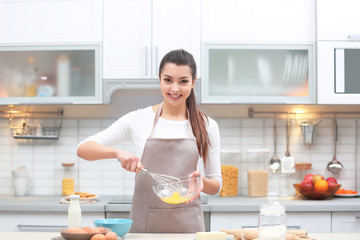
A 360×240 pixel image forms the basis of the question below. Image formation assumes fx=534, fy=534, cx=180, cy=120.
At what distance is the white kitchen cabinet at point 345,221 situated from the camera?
3.29 metres

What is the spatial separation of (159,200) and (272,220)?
68 cm

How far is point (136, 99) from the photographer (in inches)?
145

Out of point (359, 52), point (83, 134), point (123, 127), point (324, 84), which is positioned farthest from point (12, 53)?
point (359, 52)

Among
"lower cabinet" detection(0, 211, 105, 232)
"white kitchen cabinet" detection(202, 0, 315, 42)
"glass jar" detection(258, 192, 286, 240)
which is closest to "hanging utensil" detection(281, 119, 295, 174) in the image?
"white kitchen cabinet" detection(202, 0, 315, 42)

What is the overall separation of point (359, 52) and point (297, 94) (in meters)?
0.49

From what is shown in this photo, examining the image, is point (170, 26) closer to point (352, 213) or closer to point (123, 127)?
point (123, 127)

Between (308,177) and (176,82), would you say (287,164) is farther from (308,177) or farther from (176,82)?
(176,82)

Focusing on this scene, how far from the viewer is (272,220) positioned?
1.79 meters

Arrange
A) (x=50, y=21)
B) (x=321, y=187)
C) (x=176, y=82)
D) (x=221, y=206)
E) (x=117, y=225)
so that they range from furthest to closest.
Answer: (x=50, y=21)
(x=321, y=187)
(x=221, y=206)
(x=176, y=82)
(x=117, y=225)

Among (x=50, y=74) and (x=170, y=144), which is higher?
(x=50, y=74)

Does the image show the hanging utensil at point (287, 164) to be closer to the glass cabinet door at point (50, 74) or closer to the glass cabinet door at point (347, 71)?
the glass cabinet door at point (347, 71)

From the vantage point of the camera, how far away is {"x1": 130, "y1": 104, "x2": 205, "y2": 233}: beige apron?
2.33 m

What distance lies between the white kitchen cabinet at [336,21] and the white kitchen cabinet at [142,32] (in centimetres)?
80

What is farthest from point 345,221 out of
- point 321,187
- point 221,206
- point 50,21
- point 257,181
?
point 50,21
